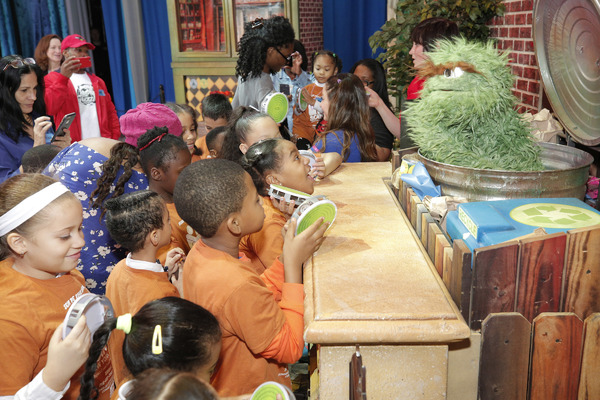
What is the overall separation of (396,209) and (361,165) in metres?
0.68

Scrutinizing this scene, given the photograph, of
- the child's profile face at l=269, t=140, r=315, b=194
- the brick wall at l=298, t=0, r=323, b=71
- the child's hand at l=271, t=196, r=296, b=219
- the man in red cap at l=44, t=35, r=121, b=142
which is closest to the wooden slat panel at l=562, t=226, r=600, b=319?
the child's hand at l=271, t=196, r=296, b=219

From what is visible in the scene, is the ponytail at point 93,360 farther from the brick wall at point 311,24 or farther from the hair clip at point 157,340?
the brick wall at point 311,24

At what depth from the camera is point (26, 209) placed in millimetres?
1400

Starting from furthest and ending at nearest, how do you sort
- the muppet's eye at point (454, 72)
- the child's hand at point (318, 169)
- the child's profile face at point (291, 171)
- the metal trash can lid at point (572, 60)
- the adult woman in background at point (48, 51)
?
the adult woman in background at point (48, 51) → the child's hand at point (318, 169) → the child's profile face at point (291, 171) → the metal trash can lid at point (572, 60) → the muppet's eye at point (454, 72)

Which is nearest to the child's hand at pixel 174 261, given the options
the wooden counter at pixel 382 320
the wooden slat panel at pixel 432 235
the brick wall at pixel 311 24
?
the wooden counter at pixel 382 320

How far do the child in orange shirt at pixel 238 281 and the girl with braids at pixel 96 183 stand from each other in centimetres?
59

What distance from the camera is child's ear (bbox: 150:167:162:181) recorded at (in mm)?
2256

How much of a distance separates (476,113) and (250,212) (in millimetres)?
744

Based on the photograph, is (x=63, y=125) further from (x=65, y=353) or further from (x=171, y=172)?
(x=65, y=353)

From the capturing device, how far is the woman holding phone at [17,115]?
Result: 9.45 ft

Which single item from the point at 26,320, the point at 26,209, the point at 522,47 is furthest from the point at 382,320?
the point at 522,47

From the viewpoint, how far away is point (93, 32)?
748cm

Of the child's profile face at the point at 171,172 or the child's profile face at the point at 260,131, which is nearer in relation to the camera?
the child's profile face at the point at 171,172

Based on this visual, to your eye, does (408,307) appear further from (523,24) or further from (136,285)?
(523,24)
